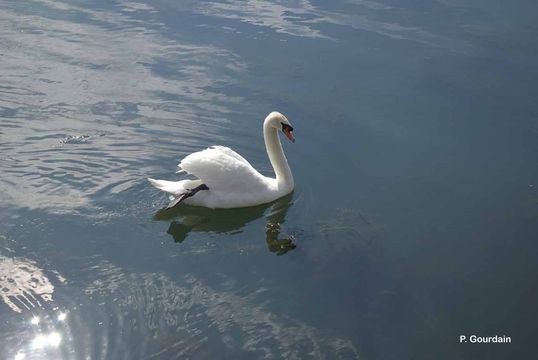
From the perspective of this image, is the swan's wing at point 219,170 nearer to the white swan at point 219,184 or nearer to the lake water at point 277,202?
the white swan at point 219,184

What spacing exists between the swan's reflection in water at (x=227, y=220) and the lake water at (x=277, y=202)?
1.2 inches

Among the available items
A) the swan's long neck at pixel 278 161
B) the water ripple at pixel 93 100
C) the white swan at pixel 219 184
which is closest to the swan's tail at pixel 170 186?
the white swan at pixel 219 184

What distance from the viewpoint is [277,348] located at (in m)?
5.88

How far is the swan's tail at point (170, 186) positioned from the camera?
25.7ft

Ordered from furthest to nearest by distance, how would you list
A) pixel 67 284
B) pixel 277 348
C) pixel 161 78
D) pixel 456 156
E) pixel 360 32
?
pixel 360 32, pixel 161 78, pixel 456 156, pixel 67 284, pixel 277 348

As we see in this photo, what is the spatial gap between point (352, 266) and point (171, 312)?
6.43 ft

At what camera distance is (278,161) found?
841 cm

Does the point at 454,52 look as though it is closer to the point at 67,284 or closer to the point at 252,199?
the point at 252,199

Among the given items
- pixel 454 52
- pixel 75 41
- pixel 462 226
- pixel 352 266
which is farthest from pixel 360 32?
pixel 352 266

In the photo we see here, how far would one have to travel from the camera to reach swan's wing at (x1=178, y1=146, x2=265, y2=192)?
774 cm

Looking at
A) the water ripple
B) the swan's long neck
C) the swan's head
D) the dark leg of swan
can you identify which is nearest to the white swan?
the dark leg of swan

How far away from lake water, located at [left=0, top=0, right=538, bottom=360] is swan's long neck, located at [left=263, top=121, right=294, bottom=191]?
0.67 ft

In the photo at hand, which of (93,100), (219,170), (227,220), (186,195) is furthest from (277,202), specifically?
(93,100)

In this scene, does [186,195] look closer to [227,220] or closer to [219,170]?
[219,170]
